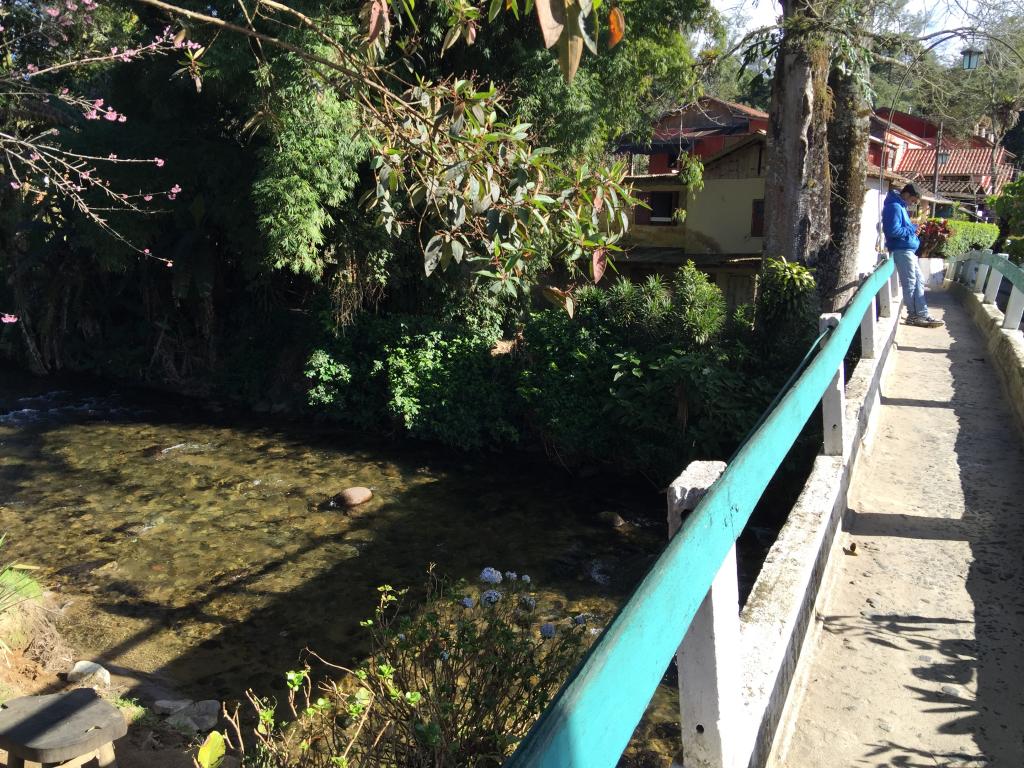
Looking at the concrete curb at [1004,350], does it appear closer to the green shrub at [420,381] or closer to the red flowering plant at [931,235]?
the green shrub at [420,381]

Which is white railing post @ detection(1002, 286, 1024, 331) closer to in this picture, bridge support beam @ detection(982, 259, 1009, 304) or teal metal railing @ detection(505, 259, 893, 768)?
bridge support beam @ detection(982, 259, 1009, 304)

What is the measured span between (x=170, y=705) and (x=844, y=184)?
1076 cm

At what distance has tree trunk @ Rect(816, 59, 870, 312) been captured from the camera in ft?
40.0

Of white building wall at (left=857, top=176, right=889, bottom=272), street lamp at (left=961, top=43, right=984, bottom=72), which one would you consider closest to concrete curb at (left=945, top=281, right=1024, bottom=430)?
street lamp at (left=961, top=43, right=984, bottom=72)

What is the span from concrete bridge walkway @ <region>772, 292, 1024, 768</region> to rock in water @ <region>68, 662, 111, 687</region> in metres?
5.90

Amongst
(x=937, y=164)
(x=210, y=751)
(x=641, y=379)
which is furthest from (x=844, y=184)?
(x=937, y=164)

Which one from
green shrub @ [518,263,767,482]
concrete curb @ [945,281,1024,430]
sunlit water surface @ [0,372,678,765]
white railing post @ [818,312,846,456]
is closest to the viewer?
white railing post @ [818,312,846,456]

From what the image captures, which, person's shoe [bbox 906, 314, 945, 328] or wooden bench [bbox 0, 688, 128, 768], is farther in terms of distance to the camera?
person's shoe [bbox 906, 314, 945, 328]

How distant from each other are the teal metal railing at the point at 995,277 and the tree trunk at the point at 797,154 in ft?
7.15

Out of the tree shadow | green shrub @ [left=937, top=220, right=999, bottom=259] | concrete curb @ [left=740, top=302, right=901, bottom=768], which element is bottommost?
the tree shadow

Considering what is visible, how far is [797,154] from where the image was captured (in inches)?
458

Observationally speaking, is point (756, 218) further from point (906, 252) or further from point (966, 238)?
point (906, 252)

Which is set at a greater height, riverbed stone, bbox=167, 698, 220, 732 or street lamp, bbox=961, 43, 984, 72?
street lamp, bbox=961, 43, 984, 72


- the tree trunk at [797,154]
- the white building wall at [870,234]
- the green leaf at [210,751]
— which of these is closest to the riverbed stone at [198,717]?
the green leaf at [210,751]
